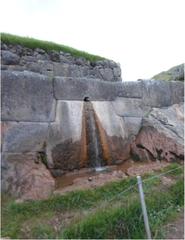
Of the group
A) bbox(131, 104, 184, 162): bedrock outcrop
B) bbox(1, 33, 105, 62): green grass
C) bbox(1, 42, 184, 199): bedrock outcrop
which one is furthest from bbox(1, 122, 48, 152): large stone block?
bbox(1, 33, 105, 62): green grass

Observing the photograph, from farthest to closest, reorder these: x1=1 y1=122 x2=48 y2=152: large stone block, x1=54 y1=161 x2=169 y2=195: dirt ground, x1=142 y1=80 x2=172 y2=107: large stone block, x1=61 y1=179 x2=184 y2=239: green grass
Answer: x1=142 y1=80 x2=172 y2=107: large stone block < x1=54 y1=161 x2=169 y2=195: dirt ground < x1=1 y1=122 x2=48 y2=152: large stone block < x1=61 y1=179 x2=184 y2=239: green grass

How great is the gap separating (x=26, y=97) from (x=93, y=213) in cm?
146

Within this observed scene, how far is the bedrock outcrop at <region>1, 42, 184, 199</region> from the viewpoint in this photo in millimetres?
3512

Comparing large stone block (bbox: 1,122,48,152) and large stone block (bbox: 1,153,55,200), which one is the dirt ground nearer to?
large stone block (bbox: 1,153,55,200)

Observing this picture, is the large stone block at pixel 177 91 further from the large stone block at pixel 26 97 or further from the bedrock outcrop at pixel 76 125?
the large stone block at pixel 26 97

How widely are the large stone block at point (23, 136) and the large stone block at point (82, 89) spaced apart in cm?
49

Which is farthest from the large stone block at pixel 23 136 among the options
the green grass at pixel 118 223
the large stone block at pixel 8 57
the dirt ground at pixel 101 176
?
the large stone block at pixel 8 57

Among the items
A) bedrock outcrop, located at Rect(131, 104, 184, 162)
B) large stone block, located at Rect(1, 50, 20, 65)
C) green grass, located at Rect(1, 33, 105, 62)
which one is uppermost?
green grass, located at Rect(1, 33, 105, 62)

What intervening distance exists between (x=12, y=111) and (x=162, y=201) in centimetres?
180

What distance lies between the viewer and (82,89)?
4188mm

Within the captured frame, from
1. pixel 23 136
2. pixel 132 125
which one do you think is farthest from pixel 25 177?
pixel 132 125

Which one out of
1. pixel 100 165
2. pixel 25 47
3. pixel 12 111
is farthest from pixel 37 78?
pixel 25 47

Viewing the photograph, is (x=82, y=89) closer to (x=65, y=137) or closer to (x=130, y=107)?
(x=65, y=137)

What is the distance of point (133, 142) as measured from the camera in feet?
14.9
